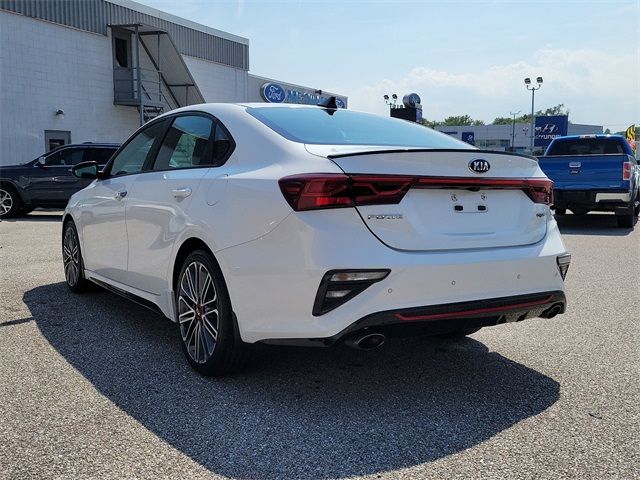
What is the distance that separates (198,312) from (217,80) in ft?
103

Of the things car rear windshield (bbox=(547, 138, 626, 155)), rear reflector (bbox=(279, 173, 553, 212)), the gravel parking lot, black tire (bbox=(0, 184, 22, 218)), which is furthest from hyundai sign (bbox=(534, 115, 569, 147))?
rear reflector (bbox=(279, 173, 553, 212))

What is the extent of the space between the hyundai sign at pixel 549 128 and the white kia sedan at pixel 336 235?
5626 centimetres

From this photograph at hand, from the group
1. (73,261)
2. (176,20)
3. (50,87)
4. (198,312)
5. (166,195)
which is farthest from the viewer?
(176,20)

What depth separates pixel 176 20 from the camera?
29828 mm

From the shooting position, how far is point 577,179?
12305mm

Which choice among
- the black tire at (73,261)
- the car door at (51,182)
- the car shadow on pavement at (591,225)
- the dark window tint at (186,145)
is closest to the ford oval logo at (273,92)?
the car door at (51,182)

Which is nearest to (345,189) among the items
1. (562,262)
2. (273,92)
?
(562,262)

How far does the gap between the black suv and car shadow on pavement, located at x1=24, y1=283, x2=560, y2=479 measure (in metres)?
11.3

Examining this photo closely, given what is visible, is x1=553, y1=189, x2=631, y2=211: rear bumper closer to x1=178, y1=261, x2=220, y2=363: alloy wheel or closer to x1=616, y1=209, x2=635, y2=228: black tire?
x1=616, y1=209, x2=635, y2=228: black tire

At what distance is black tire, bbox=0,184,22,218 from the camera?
15320mm

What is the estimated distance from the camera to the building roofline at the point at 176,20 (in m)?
26.8

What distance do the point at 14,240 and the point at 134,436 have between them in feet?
28.7

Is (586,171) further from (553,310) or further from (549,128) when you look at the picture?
(549,128)

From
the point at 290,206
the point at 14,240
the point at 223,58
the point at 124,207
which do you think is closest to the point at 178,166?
the point at 124,207
